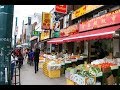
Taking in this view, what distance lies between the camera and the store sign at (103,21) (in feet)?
37.2

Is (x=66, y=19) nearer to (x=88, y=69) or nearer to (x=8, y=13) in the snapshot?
(x=88, y=69)

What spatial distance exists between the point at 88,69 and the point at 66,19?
14.1 meters

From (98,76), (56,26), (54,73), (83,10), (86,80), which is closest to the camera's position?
(86,80)

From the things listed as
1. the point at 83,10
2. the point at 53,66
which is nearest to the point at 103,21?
the point at 53,66

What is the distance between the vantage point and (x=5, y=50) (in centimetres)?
484

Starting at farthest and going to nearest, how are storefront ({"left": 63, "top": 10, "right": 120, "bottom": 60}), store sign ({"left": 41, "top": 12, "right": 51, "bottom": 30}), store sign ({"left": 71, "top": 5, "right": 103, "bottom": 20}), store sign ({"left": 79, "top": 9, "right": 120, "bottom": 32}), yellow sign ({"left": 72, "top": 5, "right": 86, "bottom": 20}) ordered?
1. store sign ({"left": 41, "top": 12, "right": 51, "bottom": 30})
2. yellow sign ({"left": 72, "top": 5, "right": 86, "bottom": 20})
3. store sign ({"left": 71, "top": 5, "right": 103, "bottom": 20})
4. store sign ({"left": 79, "top": 9, "right": 120, "bottom": 32})
5. storefront ({"left": 63, "top": 10, "right": 120, "bottom": 60})

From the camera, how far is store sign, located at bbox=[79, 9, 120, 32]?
37.2 feet

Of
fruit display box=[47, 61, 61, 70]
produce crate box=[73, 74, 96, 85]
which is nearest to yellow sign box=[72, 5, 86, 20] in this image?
fruit display box=[47, 61, 61, 70]

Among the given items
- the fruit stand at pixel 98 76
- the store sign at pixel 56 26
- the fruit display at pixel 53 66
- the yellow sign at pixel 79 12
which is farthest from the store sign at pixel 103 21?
the store sign at pixel 56 26

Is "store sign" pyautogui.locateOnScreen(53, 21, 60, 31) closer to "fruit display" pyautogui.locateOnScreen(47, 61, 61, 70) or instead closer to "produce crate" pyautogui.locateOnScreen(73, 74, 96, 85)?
"fruit display" pyautogui.locateOnScreen(47, 61, 61, 70)

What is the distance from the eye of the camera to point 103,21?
502 inches

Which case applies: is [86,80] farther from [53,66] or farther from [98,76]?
[53,66]

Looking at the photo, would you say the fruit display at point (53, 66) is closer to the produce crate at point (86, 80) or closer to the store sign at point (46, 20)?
the produce crate at point (86, 80)
